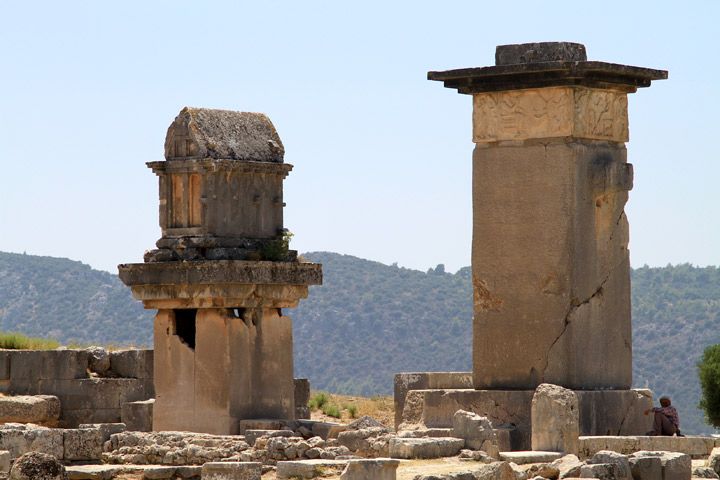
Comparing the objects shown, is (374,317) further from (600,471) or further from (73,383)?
(600,471)

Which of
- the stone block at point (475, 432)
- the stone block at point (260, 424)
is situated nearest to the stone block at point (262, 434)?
the stone block at point (260, 424)

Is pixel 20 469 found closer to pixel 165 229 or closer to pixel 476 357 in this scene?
pixel 476 357

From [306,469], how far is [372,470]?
4.14ft

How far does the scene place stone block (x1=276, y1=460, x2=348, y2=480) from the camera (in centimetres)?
1264

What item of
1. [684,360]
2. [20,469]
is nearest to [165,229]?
[20,469]

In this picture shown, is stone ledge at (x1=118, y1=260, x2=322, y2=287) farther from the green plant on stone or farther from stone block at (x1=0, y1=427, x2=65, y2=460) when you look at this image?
stone block at (x1=0, y1=427, x2=65, y2=460)

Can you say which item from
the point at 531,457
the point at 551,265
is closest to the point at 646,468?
the point at 531,457

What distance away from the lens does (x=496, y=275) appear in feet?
47.7

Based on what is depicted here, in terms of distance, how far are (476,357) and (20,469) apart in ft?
15.0

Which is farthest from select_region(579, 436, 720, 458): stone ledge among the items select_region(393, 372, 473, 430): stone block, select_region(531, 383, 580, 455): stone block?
select_region(393, 372, 473, 430): stone block

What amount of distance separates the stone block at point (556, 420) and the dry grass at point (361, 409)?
9.94m

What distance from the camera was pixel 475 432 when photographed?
44.3ft

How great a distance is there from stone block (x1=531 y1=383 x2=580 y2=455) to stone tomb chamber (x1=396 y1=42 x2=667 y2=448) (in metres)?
0.68

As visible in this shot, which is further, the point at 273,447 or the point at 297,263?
the point at 297,263
